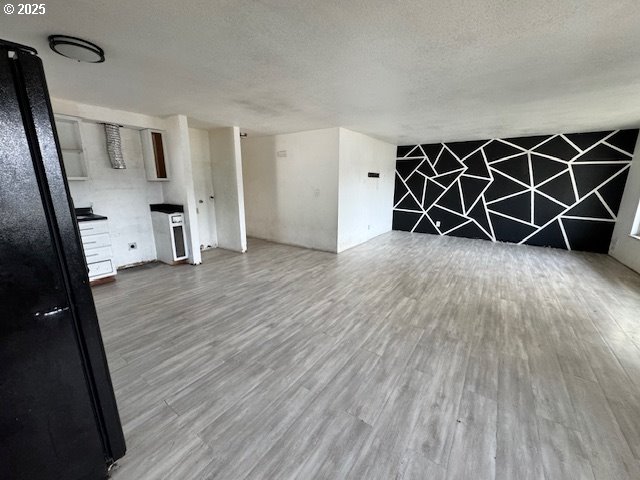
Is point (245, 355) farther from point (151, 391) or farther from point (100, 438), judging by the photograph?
point (100, 438)

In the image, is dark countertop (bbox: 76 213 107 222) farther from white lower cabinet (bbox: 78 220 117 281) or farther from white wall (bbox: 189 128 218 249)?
white wall (bbox: 189 128 218 249)

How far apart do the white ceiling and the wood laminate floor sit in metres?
2.44

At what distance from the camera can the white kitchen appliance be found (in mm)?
4434

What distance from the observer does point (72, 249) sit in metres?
1.08

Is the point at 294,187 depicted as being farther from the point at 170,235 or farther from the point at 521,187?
the point at 521,187

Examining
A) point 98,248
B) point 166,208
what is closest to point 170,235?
point 166,208

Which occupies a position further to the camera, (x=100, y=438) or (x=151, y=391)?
(x=151, y=391)

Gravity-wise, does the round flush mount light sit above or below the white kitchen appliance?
above

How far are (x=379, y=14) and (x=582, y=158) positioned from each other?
6.44 m

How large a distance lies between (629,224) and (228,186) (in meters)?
7.57

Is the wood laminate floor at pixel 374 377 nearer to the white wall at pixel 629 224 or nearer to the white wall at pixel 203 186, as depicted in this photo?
the white wall at pixel 629 224

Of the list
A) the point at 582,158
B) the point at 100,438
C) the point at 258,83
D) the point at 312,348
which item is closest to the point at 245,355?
the point at 312,348

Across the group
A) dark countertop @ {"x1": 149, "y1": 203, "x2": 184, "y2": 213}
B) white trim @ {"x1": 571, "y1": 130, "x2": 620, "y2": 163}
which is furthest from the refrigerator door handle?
white trim @ {"x1": 571, "y1": 130, "x2": 620, "y2": 163}

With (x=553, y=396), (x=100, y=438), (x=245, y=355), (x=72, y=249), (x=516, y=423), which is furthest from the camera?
(x=245, y=355)
